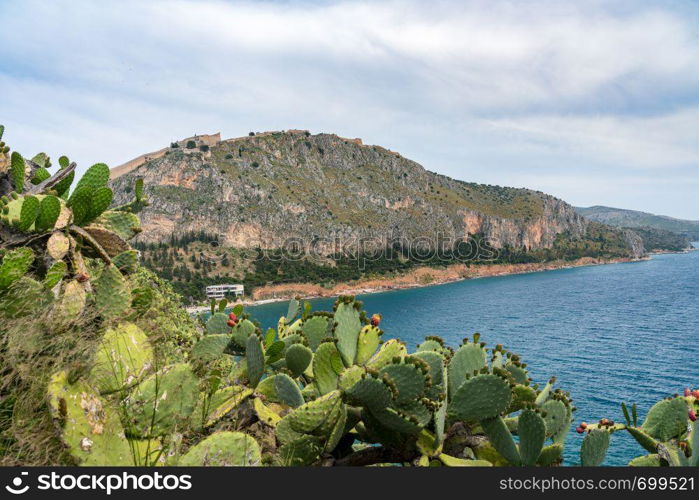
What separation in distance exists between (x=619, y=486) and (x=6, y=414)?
9.52ft

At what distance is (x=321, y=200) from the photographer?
11606cm

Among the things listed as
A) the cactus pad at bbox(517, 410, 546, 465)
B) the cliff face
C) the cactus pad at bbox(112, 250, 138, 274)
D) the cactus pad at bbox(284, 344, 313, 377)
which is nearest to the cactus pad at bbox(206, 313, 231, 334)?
the cactus pad at bbox(112, 250, 138, 274)

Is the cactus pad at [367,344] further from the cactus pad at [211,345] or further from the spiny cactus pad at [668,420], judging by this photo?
the spiny cactus pad at [668,420]

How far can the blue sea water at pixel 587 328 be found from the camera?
2511 centimetres

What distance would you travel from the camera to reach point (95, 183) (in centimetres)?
396

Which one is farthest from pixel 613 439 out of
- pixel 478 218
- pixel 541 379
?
pixel 478 218

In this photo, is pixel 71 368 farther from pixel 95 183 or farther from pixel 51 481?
pixel 95 183

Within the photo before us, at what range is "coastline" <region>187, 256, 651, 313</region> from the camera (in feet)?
266

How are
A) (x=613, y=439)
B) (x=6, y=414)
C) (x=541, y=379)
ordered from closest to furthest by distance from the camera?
(x=6, y=414), (x=613, y=439), (x=541, y=379)

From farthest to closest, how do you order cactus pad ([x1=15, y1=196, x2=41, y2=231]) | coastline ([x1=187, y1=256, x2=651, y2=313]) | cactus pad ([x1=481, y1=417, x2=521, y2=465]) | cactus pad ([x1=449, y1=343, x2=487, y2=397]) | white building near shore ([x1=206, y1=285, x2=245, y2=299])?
1. coastline ([x1=187, y1=256, x2=651, y2=313])
2. white building near shore ([x1=206, y1=285, x2=245, y2=299])
3. cactus pad ([x1=15, y1=196, x2=41, y2=231])
4. cactus pad ([x1=449, y1=343, x2=487, y2=397])
5. cactus pad ([x1=481, y1=417, x2=521, y2=465])

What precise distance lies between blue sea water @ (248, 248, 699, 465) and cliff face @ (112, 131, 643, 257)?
29334mm

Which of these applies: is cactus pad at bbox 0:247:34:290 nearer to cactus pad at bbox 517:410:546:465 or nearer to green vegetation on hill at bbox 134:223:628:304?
cactus pad at bbox 517:410:546:465

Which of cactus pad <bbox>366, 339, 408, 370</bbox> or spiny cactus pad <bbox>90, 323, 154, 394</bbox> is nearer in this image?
spiny cactus pad <bbox>90, 323, 154, 394</bbox>

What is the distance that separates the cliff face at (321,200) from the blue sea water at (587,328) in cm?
2933
